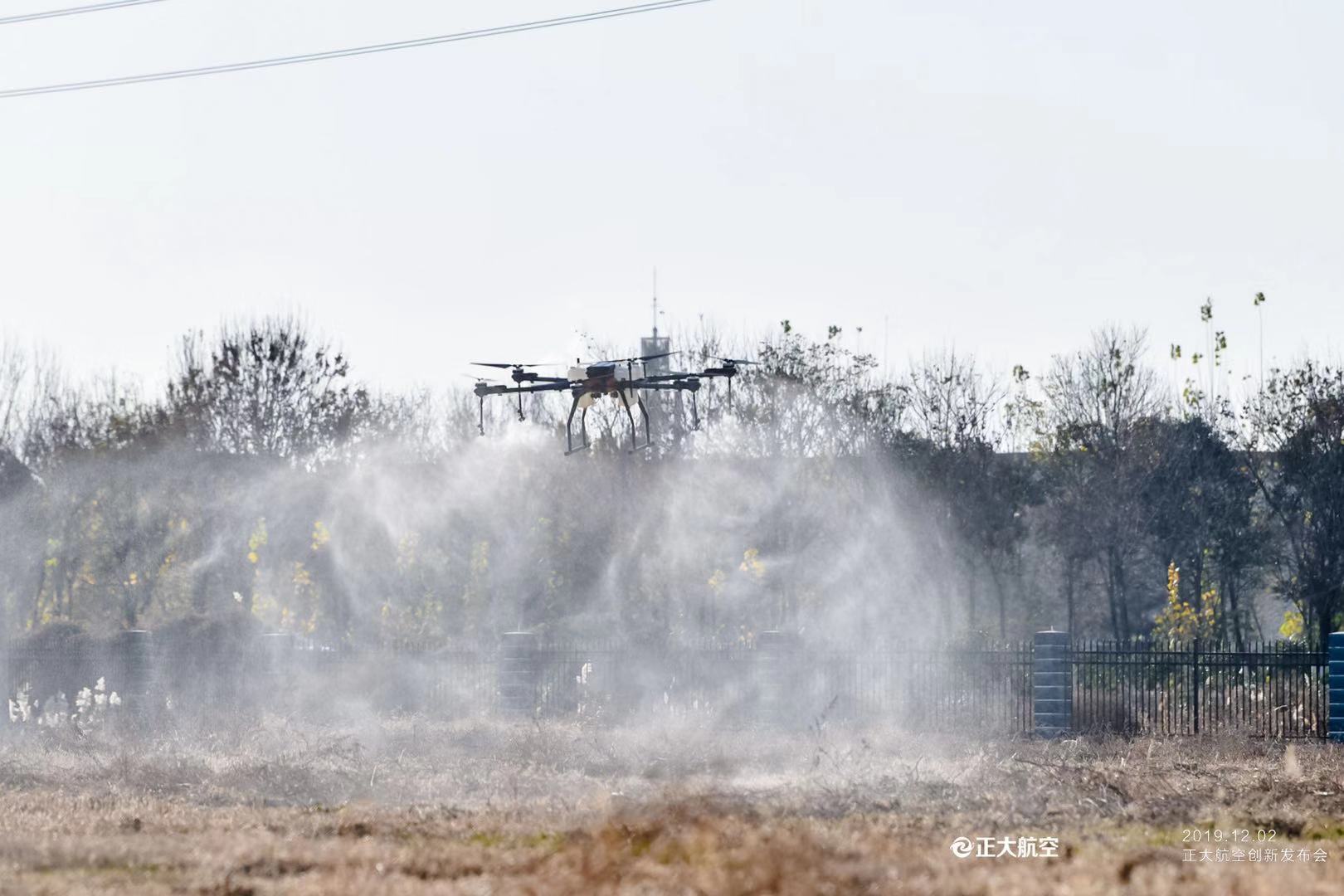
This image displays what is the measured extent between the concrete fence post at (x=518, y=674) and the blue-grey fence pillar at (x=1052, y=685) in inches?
359

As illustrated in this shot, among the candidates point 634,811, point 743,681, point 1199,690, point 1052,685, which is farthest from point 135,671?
point 1199,690

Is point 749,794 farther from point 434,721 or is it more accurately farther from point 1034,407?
point 1034,407

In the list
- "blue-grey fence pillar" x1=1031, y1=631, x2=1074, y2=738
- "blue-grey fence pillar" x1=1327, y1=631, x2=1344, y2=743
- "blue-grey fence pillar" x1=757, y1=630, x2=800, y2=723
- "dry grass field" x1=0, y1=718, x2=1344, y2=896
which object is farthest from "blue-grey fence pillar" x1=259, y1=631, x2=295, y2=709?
"blue-grey fence pillar" x1=1327, y1=631, x2=1344, y2=743

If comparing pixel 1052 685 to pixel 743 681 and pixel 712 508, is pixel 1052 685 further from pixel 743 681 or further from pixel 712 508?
pixel 712 508

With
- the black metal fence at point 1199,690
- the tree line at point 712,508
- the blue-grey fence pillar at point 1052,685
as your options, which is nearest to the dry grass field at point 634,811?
the blue-grey fence pillar at point 1052,685

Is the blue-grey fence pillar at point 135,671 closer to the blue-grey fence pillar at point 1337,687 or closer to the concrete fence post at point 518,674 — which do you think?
the concrete fence post at point 518,674

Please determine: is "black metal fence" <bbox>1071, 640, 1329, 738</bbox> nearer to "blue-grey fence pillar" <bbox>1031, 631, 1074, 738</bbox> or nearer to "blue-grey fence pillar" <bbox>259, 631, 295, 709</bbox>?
"blue-grey fence pillar" <bbox>1031, 631, 1074, 738</bbox>

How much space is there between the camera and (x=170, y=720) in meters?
27.9

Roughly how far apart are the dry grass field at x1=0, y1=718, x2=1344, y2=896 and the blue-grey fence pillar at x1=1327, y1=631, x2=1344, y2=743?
236 cm

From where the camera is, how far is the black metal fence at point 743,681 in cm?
2720

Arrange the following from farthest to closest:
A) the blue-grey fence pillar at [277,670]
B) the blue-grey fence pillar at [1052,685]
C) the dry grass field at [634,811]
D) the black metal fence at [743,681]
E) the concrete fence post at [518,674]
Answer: the blue-grey fence pillar at [277,670]
the concrete fence post at [518,674]
the black metal fence at [743,681]
the blue-grey fence pillar at [1052,685]
the dry grass field at [634,811]

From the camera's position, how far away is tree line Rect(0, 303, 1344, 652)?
43.7 meters

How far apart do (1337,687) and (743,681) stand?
1032 centimetres

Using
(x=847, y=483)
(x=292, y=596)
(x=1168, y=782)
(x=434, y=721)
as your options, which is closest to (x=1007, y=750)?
(x=1168, y=782)
